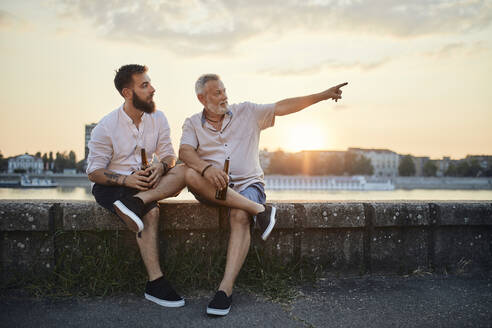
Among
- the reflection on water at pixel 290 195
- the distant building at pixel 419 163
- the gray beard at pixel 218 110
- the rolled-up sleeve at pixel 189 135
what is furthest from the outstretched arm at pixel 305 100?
the distant building at pixel 419 163

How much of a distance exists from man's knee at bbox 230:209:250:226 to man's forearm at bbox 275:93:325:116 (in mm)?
787

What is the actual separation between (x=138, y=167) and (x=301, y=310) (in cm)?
141

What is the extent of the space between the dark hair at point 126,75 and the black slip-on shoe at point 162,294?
4.40 feet

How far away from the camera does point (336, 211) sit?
2969mm

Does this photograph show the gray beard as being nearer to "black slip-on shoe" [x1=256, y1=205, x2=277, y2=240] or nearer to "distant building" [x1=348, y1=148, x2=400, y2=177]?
"black slip-on shoe" [x1=256, y1=205, x2=277, y2=240]

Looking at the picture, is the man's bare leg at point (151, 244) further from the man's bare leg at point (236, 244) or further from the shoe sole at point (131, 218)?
the man's bare leg at point (236, 244)

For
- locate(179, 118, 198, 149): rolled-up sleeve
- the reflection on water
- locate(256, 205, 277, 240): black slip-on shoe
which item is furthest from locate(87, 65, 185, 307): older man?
the reflection on water

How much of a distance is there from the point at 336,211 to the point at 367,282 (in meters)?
0.54

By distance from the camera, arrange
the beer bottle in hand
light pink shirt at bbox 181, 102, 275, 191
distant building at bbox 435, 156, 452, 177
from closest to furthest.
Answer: the beer bottle in hand → light pink shirt at bbox 181, 102, 275, 191 → distant building at bbox 435, 156, 452, 177

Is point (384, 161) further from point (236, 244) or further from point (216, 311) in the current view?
point (216, 311)

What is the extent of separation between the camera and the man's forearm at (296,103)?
2.77 meters

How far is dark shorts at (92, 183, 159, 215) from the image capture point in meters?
2.53

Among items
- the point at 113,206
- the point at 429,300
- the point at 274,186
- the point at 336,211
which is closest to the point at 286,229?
the point at 336,211

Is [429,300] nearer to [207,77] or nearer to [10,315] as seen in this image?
[207,77]
